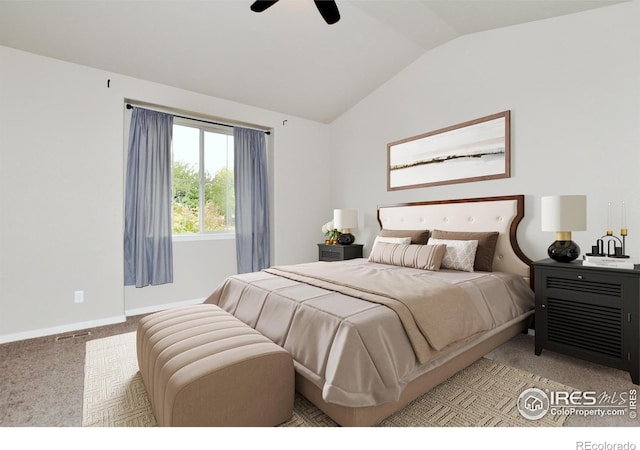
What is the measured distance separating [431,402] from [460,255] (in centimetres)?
148

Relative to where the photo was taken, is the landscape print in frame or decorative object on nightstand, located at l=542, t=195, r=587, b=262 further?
the landscape print in frame

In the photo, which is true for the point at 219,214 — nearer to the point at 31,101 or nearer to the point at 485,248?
the point at 31,101

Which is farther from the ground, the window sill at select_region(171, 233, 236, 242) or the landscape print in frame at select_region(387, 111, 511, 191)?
the landscape print in frame at select_region(387, 111, 511, 191)

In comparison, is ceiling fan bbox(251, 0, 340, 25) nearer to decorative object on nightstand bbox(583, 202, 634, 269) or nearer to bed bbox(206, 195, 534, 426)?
bed bbox(206, 195, 534, 426)

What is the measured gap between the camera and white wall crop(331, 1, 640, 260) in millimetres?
2502

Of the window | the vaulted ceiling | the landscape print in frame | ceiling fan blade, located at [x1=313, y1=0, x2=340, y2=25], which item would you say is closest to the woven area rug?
the landscape print in frame

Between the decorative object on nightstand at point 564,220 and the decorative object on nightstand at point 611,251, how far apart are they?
0.47 feet

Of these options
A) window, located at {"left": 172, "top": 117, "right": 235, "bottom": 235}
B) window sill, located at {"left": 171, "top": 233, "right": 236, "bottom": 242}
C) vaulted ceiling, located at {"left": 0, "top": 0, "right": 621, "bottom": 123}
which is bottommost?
window sill, located at {"left": 171, "top": 233, "right": 236, "bottom": 242}

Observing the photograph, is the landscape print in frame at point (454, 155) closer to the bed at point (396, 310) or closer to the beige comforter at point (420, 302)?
the bed at point (396, 310)

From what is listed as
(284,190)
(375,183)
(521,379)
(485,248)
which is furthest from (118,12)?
(521,379)

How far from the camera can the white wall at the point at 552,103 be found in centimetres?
250

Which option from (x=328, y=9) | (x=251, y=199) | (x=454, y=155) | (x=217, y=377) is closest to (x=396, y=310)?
(x=217, y=377)

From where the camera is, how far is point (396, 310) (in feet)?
5.81

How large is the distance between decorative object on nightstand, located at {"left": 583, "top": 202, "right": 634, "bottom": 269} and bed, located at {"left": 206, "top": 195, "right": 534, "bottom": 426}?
1.90 feet
